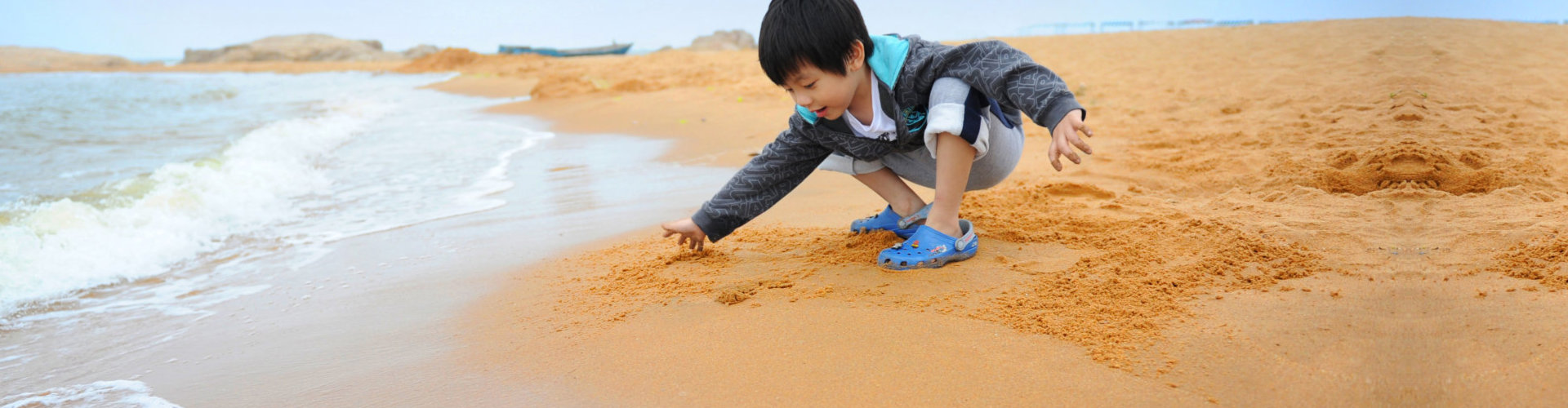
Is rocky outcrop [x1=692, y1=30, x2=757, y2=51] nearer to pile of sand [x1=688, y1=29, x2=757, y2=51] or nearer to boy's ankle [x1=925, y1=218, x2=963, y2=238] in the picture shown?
pile of sand [x1=688, y1=29, x2=757, y2=51]

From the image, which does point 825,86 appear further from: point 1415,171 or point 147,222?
point 147,222

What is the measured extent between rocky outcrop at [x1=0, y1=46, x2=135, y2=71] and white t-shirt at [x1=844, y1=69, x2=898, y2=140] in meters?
51.8

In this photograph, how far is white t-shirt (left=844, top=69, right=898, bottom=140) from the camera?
2.12 metres

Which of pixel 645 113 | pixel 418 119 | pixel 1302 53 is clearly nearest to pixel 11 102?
pixel 418 119

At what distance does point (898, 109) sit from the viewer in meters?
2.13

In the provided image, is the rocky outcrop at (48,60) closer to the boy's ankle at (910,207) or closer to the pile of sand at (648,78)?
the pile of sand at (648,78)

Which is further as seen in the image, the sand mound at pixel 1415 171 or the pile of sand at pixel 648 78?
the pile of sand at pixel 648 78

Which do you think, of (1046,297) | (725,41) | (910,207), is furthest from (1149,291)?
(725,41)

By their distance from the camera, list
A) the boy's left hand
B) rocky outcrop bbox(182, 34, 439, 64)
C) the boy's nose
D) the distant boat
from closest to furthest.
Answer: the boy's left hand
the boy's nose
the distant boat
rocky outcrop bbox(182, 34, 439, 64)

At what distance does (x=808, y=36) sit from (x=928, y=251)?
0.58 metres

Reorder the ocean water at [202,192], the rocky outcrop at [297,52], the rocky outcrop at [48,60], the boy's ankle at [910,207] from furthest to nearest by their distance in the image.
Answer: the rocky outcrop at [297,52] → the rocky outcrop at [48,60] → the ocean water at [202,192] → the boy's ankle at [910,207]

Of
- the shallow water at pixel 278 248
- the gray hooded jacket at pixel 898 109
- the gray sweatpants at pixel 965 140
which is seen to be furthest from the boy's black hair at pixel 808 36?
the shallow water at pixel 278 248

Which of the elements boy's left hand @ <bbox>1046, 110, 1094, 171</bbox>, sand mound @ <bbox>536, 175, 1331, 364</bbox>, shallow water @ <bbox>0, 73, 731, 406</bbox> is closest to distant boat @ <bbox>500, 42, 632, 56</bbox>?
shallow water @ <bbox>0, 73, 731, 406</bbox>

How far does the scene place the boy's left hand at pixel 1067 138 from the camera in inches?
70.1
